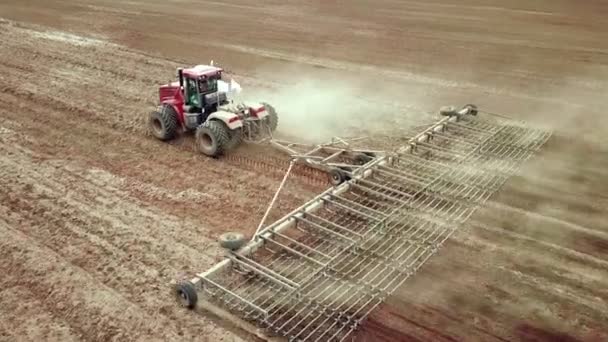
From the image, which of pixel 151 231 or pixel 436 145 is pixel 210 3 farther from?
pixel 151 231

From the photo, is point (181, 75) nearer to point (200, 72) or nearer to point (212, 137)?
point (200, 72)

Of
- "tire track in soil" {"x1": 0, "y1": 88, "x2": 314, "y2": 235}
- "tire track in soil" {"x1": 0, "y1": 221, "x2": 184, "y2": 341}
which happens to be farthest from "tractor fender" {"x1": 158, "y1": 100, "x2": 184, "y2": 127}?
"tire track in soil" {"x1": 0, "y1": 221, "x2": 184, "y2": 341}

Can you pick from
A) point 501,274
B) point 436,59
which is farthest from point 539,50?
point 501,274

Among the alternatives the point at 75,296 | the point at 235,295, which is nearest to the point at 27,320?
the point at 75,296

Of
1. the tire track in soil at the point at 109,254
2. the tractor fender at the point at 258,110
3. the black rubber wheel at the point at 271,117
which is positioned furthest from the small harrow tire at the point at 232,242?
the black rubber wheel at the point at 271,117

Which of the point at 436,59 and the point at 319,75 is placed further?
the point at 436,59

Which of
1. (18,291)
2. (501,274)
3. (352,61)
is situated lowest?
(18,291)

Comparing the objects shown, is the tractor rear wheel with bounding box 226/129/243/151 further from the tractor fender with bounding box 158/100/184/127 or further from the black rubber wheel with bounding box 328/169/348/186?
the black rubber wheel with bounding box 328/169/348/186
